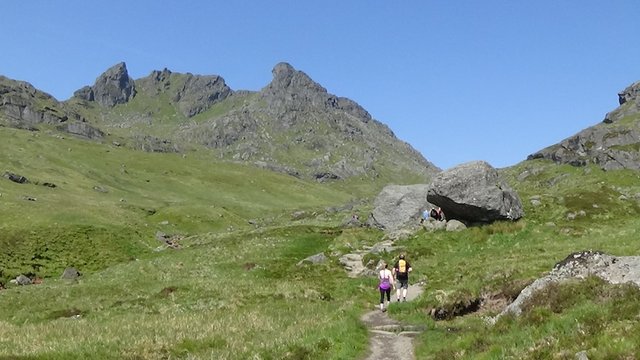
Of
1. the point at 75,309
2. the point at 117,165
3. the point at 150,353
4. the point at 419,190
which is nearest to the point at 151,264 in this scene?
the point at 75,309

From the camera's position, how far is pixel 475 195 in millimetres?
48219

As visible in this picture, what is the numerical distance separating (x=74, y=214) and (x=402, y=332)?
67.3 meters

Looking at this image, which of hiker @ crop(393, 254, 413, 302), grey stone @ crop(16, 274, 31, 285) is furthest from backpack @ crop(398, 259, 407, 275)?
grey stone @ crop(16, 274, 31, 285)

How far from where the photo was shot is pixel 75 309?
34.1m

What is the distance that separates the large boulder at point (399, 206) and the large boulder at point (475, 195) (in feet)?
24.4

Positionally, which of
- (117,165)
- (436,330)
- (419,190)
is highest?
(117,165)

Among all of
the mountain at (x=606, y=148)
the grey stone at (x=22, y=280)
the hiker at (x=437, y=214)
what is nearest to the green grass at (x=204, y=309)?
the grey stone at (x=22, y=280)

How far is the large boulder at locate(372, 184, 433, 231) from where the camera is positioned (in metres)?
58.6

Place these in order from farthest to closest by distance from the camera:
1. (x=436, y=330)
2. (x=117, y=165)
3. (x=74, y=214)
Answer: (x=117, y=165) < (x=74, y=214) < (x=436, y=330)

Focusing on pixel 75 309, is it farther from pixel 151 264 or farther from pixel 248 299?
pixel 151 264

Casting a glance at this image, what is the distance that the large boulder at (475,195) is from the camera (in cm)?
4816

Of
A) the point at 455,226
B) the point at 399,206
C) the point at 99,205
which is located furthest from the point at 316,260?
the point at 99,205

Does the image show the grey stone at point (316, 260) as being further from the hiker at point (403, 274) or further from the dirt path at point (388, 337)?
the dirt path at point (388, 337)

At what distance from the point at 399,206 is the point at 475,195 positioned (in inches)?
517
